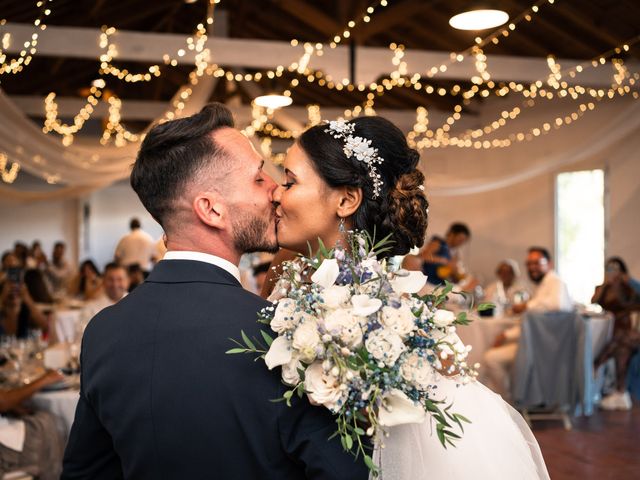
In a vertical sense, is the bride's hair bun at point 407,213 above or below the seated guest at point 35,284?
above

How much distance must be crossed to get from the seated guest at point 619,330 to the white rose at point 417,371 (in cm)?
607

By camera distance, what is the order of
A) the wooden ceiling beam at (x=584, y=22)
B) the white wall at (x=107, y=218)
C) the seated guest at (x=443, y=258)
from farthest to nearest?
the white wall at (x=107, y=218) → the wooden ceiling beam at (x=584, y=22) → the seated guest at (x=443, y=258)

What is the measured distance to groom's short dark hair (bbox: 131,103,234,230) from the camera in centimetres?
146

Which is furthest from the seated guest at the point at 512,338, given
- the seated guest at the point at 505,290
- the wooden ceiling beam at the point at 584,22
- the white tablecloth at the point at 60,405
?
the white tablecloth at the point at 60,405

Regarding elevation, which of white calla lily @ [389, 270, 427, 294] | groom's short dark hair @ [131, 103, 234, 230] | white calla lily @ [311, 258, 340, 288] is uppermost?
groom's short dark hair @ [131, 103, 234, 230]

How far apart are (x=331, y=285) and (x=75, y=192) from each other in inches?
401

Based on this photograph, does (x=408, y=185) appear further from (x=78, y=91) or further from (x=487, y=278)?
(x=78, y=91)

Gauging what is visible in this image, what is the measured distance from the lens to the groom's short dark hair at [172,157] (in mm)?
1458

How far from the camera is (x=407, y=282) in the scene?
54.9 inches

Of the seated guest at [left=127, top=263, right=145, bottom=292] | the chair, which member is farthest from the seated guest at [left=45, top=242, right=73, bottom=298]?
the chair

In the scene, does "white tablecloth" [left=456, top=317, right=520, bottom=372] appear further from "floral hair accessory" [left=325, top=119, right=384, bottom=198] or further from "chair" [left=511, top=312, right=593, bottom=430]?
"floral hair accessory" [left=325, top=119, right=384, bottom=198]

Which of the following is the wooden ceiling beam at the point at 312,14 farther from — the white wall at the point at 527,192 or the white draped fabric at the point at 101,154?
the white wall at the point at 527,192

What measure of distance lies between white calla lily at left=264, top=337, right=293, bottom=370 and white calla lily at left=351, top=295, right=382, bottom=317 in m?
0.12

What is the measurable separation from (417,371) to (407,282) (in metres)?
0.17
